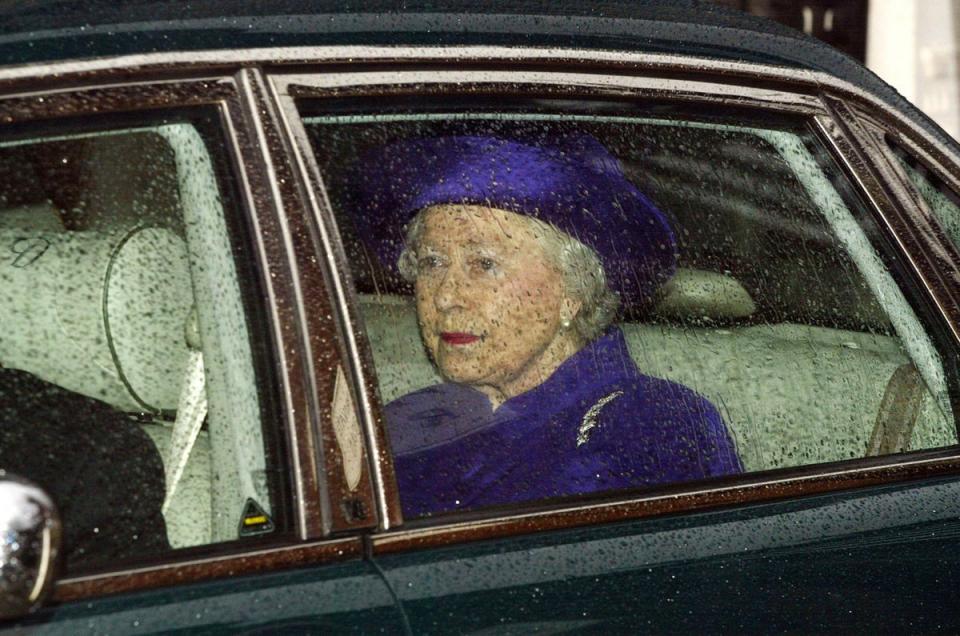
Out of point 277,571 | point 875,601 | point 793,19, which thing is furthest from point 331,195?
point 793,19

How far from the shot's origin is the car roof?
1.97 metres

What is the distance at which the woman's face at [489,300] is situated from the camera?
221 cm

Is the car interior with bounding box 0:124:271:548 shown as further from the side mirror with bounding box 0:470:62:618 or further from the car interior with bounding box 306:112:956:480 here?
the side mirror with bounding box 0:470:62:618

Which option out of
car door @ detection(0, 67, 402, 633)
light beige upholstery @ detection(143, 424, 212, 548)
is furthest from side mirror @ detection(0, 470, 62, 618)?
light beige upholstery @ detection(143, 424, 212, 548)

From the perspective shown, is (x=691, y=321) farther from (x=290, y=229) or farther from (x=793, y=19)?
(x=793, y=19)

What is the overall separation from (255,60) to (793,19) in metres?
9.47

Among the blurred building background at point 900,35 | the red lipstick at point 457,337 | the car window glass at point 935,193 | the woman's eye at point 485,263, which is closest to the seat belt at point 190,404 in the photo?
the red lipstick at point 457,337

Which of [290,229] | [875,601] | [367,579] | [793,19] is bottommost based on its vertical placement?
[875,601]

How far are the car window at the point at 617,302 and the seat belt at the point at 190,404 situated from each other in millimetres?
231

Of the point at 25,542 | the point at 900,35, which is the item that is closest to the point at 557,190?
the point at 25,542

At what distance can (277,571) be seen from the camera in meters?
1.80

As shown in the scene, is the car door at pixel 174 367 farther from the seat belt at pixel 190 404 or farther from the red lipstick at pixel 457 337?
the red lipstick at pixel 457 337

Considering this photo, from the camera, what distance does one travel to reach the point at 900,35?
444 inches

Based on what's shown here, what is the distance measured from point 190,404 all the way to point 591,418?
0.55 m
